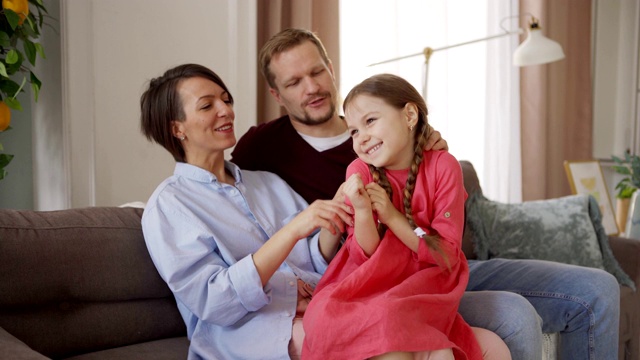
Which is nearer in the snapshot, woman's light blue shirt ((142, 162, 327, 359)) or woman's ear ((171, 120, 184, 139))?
woman's light blue shirt ((142, 162, 327, 359))

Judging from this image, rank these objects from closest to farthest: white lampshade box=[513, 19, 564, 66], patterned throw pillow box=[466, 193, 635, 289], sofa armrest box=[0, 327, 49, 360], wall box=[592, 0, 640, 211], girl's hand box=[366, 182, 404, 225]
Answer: sofa armrest box=[0, 327, 49, 360] → girl's hand box=[366, 182, 404, 225] → patterned throw pillow box=[466, 193, 635, 289] → white lampshade box=[513, 19, 564, 66] → wall box=[592, 0, 640, 211]

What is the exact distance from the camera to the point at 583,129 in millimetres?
4586

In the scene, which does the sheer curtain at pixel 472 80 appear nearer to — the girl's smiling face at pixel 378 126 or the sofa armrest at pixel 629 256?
the sofa armrest at pixel 629 256

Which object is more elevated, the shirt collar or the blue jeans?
the shirt collar

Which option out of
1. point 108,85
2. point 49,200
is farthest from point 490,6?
point 49,200

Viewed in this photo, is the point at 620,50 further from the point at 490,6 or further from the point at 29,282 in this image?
the point at 29,282

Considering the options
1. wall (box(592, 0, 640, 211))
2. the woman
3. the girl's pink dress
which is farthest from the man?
wall (box(592, 0, 640, 211))

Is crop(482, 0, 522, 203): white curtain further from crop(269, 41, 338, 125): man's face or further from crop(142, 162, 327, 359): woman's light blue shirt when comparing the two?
crop(142, 162, 327, 359): woman's light blue shirt

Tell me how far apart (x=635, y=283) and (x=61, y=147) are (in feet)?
7.17

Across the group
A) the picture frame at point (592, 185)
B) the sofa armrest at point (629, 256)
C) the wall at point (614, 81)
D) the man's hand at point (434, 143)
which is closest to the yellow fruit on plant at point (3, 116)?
the man's hand at point (434, 143)

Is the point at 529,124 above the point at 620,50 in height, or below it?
below

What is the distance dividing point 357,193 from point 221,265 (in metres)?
0.41

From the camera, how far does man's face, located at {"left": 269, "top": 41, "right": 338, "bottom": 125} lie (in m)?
2.07

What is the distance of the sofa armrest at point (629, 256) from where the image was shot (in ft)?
8.46
